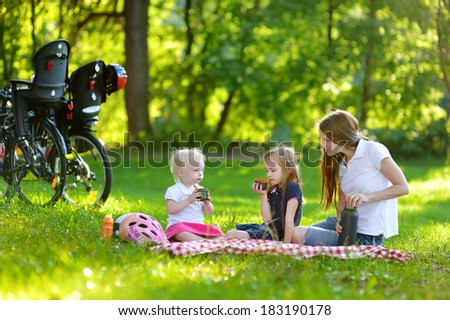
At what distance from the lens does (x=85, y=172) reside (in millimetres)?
7473

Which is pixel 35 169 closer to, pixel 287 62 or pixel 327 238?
pixel 327 238

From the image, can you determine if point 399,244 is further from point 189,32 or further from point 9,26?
point 189,32

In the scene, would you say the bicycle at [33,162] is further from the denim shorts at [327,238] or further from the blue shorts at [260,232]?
the denim shorts at [327,238]

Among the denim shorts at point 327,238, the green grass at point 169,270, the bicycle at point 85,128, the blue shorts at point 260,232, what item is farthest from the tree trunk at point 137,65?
the denim shorts at point 327,238

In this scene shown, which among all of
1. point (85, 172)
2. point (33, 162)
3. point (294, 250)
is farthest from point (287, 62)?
point (294, 250)

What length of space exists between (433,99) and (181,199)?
61.4ft

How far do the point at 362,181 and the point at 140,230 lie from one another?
1782 mm

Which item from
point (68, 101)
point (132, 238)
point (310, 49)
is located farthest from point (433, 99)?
point (132, 238)

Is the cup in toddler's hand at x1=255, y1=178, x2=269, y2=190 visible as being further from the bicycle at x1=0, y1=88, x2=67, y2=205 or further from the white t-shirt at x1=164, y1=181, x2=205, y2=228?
the bicycle at x1=0, y1=88, x2=67, y2=205

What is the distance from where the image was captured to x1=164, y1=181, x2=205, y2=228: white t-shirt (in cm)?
597

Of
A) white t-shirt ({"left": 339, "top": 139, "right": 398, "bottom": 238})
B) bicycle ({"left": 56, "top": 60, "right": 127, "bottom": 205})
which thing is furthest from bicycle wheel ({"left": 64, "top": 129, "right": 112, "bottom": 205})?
white t-shirt ({"left": 339, "top": 139, "right": 398, "bottom": 238})

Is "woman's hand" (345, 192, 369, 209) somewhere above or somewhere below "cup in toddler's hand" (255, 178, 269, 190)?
below

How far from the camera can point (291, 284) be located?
4.34 m

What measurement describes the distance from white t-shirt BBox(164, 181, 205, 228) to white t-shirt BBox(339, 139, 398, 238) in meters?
1.30
